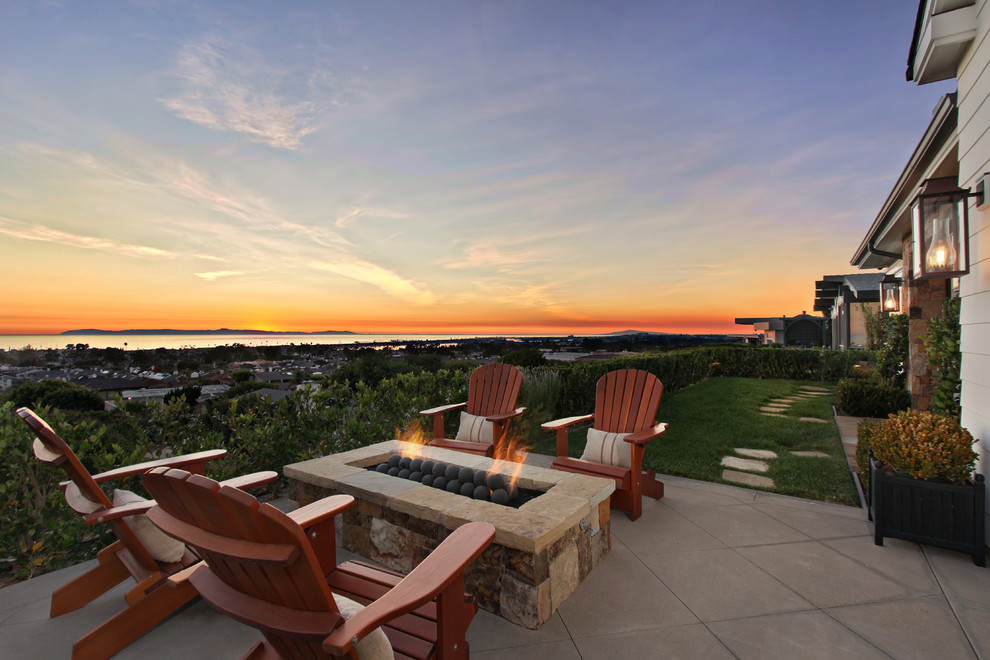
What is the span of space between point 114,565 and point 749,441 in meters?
5.49

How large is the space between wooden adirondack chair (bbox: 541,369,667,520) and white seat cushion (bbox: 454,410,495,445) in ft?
2.15

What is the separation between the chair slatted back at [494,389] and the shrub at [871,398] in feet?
17.9

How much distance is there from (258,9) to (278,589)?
5017 millimetres

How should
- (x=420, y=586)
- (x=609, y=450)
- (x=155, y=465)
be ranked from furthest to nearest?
1. (x=609, y=450)
2. (x=155, y=465)
3. (x=420, y=586)

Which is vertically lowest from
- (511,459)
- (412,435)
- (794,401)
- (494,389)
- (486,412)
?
(511,459)

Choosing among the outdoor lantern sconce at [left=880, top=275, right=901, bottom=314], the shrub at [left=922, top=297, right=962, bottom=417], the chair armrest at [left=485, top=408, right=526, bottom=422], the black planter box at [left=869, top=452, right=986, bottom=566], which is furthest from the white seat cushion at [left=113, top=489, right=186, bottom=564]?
the outdoor lantern sconce at [left=880, top=275, right=901, bottom=314]

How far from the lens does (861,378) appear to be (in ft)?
23.3

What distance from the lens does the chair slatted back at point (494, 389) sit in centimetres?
399

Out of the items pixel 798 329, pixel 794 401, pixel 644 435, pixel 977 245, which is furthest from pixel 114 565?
pixel 798 329

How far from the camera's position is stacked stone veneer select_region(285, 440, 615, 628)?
1879mm

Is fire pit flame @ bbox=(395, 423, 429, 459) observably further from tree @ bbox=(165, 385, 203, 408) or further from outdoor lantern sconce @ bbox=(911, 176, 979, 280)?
outdoor lantern sconce @ bbox=(911, 176, 979, 280)

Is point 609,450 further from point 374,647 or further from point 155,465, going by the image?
point 155,465

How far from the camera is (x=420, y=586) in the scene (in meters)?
1.12

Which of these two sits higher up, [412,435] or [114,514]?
[114,514]
